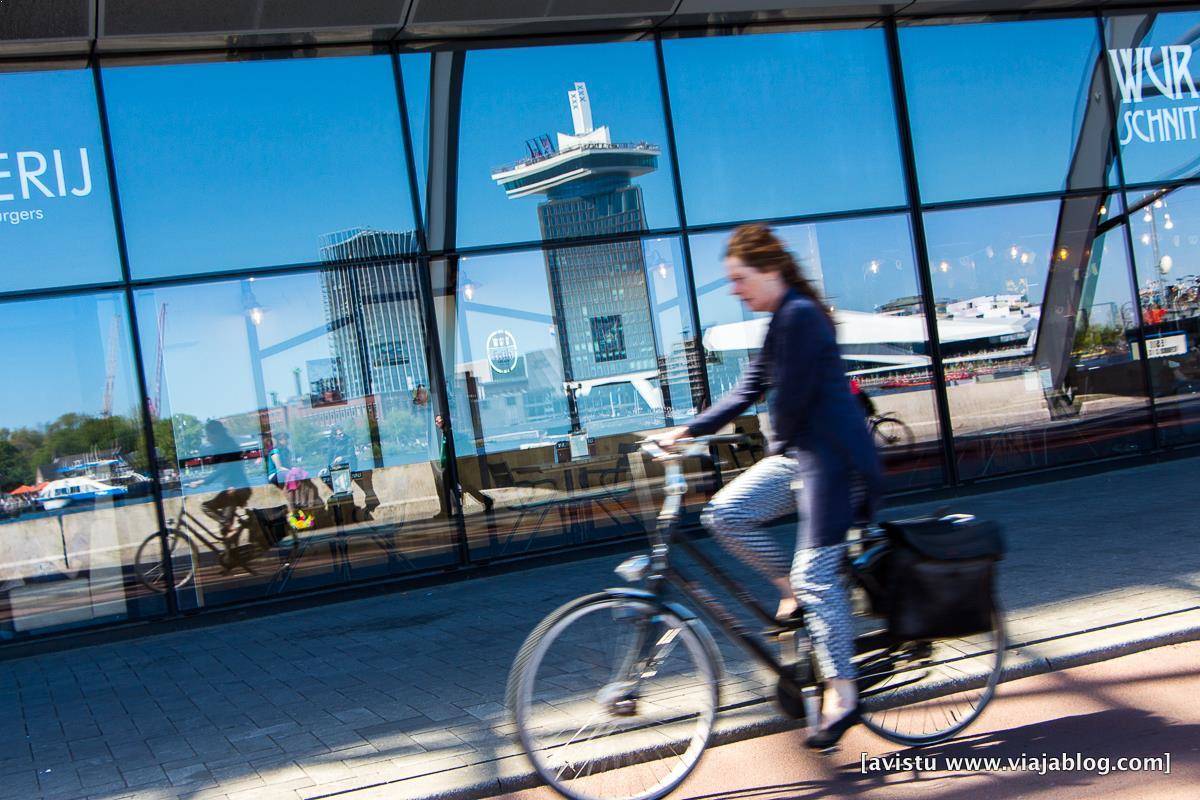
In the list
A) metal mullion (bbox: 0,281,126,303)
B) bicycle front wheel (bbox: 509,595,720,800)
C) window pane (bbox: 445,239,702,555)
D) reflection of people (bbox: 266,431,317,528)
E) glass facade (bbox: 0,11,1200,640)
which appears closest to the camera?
bicycle front wheel (bbox: 509,595,720,800)

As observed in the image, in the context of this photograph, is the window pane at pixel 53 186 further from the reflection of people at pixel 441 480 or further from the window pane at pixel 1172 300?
the window pane at pixel 1172 300

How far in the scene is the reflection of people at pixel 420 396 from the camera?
9.78 metres

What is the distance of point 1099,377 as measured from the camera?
11305 millimetres

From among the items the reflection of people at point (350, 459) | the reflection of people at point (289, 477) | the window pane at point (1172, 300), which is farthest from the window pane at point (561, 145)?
the window pane at point (1172, 300)

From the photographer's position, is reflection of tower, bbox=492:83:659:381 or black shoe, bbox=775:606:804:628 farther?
reflection of tower, bbox=492:83:659:381

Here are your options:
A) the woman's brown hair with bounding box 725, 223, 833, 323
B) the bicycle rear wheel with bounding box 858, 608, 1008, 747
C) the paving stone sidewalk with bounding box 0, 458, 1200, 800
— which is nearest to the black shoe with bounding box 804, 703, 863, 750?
the bicycle rear wheel with bounding box 858, 608, 1008, 747

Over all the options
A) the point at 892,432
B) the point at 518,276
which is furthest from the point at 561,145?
the point at 892,432

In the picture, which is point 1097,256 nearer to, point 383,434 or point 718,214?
point 718,214

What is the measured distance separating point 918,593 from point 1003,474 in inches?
313

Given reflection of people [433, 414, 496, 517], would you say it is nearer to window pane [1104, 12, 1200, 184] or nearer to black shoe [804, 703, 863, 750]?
black shoe [804, 703, 863, 750]

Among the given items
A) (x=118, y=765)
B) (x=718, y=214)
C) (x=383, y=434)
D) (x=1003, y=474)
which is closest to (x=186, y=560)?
(x=383, y=434)

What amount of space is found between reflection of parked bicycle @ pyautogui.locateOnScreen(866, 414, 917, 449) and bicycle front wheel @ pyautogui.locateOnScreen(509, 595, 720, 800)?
24.8 ft

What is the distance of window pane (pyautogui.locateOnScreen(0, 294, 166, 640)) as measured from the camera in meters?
8.66

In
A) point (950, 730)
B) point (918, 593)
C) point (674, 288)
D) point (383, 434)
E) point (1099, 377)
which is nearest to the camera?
point (918, 593)
